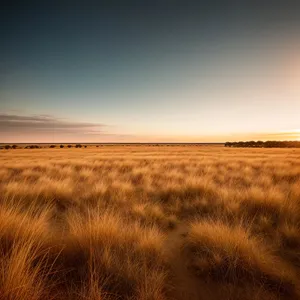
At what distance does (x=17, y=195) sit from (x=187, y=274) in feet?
19.9

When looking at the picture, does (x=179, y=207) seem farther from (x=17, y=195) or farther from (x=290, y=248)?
(x=17, y=195)

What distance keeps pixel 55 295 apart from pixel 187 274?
1705mm

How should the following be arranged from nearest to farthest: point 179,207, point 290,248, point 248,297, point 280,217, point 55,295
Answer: point 55,295, point 248,297, point 290,248, point 280,217, point 179,207

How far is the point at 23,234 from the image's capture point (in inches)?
120

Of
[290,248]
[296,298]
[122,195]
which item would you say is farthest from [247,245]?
[122,195]

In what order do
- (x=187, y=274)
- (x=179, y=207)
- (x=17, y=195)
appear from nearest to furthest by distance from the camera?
(x=187, y=274)
(x=179, y=207)
(x=17, y=195)

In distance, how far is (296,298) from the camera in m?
2.47

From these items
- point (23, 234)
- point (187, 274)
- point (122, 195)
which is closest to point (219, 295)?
point (187, 274)

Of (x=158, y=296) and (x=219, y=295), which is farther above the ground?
(x=158, y=296)

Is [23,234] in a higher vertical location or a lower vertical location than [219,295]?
higher

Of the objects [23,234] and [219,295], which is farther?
[23,234]

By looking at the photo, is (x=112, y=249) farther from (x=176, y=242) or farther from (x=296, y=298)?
(x=296, y=298)

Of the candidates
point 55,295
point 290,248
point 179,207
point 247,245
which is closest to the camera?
point 55,295

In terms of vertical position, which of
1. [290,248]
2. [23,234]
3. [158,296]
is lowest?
[290,248]
